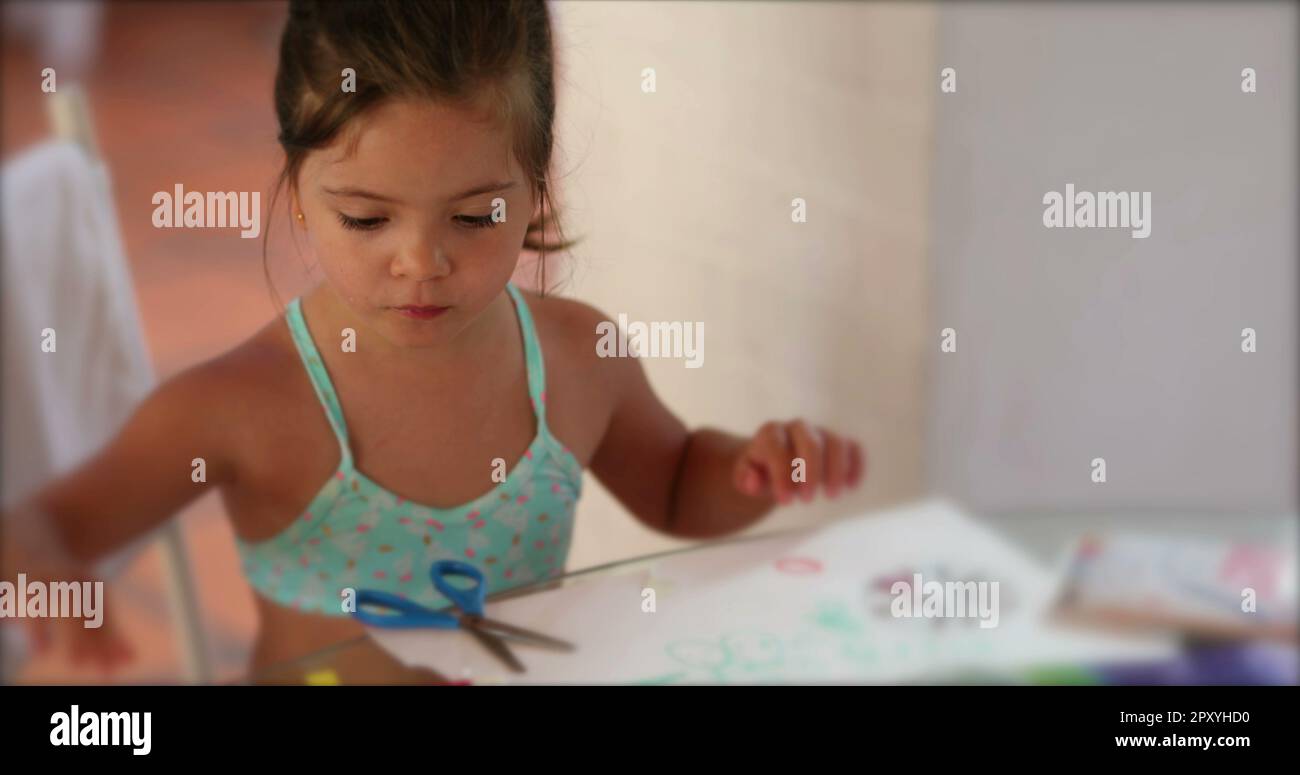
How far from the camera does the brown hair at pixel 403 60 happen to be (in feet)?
1.09

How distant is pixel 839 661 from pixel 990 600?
0.19 ft

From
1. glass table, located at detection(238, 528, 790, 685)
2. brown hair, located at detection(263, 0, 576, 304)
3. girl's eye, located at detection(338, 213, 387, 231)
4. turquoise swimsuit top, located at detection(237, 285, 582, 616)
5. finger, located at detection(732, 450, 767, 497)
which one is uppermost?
brown hair, located at detection(263, 0, 576, 304)

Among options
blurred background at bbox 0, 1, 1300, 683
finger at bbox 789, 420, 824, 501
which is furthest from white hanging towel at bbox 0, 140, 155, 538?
finger at bbox 789, 420, 824, 501

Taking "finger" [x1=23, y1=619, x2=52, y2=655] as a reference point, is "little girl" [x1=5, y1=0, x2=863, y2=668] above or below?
above

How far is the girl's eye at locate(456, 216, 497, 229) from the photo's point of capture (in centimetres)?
35

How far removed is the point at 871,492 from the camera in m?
0.44

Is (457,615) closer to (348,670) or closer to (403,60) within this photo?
(348,670)

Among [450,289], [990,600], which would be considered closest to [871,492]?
[990,600]

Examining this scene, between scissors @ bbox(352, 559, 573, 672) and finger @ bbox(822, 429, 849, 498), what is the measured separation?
11 cm

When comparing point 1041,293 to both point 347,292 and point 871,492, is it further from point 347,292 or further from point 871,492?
point 347,292

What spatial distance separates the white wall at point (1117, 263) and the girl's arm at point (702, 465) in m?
0.04

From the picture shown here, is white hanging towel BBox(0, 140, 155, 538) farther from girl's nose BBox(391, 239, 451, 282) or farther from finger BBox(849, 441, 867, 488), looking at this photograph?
finger BBox(849, 441, 867, 488)
